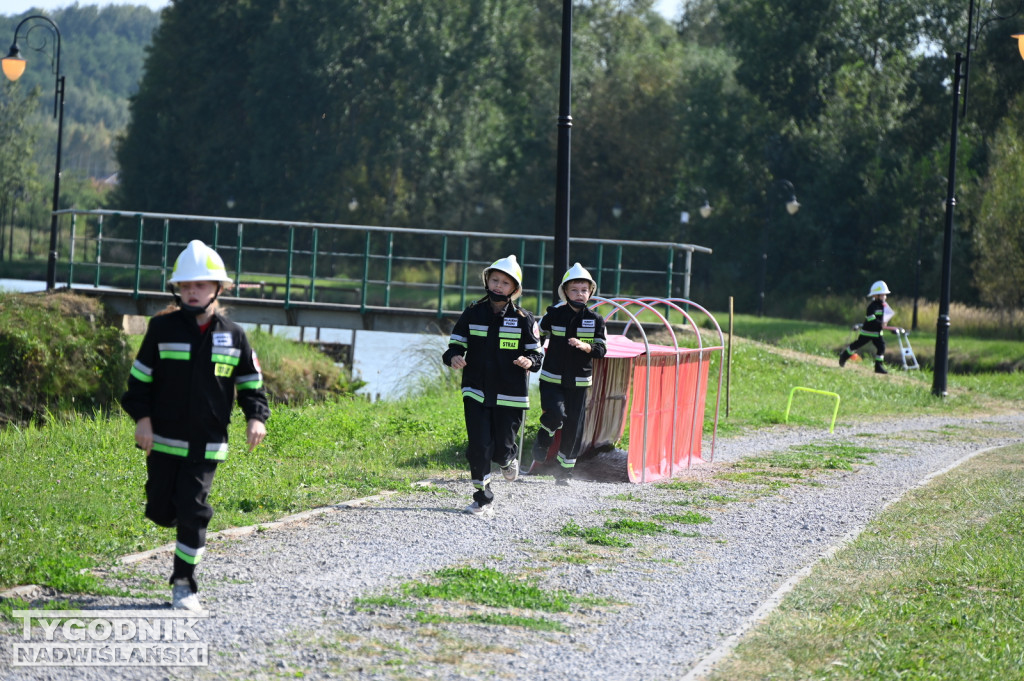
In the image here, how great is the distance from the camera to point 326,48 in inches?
2462

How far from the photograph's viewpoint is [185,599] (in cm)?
602

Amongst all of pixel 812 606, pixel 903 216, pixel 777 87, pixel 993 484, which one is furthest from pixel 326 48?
pixel 812 606

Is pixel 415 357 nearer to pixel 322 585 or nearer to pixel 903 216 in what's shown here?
pixel 322 585

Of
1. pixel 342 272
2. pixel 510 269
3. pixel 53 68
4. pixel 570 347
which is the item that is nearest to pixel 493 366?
pixel 510 269

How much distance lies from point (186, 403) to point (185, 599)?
969mm

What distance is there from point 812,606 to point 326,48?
2335 inches

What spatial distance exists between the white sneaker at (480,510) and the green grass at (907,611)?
2.54 meters

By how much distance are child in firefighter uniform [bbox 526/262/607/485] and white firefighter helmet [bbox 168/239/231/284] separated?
16.5 feet

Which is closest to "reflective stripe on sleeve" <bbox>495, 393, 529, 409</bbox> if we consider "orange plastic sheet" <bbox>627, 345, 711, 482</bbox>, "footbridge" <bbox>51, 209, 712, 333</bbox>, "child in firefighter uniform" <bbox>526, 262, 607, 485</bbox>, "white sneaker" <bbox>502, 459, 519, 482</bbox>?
"white sneaker" <bbox>502, 459, 519, 482</bbox>

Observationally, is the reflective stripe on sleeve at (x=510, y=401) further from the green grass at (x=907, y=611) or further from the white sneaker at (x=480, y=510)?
the green grass at (x=907, y=611)

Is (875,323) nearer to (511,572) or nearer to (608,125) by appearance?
(511,572)

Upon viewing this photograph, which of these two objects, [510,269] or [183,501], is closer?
[183,501]

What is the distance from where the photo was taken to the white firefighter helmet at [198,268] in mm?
6043

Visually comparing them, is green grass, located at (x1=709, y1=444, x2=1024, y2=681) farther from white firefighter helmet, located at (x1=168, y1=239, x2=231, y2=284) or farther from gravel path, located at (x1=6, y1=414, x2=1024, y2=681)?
white firefighter helmet, located at (x1=168, y1=239, x2=231, y2=284)
